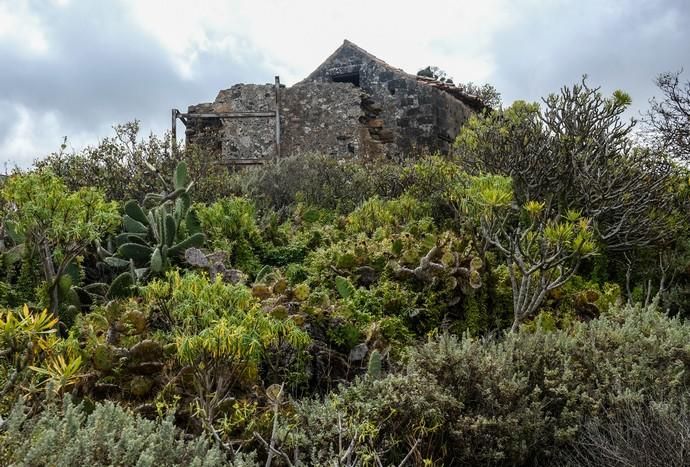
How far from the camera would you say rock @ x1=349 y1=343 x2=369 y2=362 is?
14.8 ft

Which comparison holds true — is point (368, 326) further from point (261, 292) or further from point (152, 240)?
point (152, 240)

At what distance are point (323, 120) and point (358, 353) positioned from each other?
13410 mm

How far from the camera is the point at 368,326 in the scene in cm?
481

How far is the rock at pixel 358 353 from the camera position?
4520 millimetres

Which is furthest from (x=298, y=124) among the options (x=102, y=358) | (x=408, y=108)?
(x=102, y=358)

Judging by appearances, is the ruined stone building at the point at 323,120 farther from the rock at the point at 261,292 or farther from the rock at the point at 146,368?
the rock at the point at 146,368

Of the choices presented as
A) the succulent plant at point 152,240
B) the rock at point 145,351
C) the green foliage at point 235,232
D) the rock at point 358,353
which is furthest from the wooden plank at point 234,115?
the rock at point 145,351

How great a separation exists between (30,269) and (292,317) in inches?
96.9

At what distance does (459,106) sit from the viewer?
61.2 feet

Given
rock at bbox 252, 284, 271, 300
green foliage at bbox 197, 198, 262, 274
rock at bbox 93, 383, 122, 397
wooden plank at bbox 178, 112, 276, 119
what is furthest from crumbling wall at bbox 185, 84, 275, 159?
rock at bbox 93, 383, 122, 397

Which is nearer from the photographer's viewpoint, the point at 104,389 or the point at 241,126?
the point at 104,389

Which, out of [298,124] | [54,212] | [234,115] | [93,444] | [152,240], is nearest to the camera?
[93,444]

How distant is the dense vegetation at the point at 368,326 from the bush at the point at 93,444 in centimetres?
1

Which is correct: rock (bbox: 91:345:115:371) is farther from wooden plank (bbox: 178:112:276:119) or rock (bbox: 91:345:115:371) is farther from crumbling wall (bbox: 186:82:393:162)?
wooden plank (bbox: 178:112:276:119)
